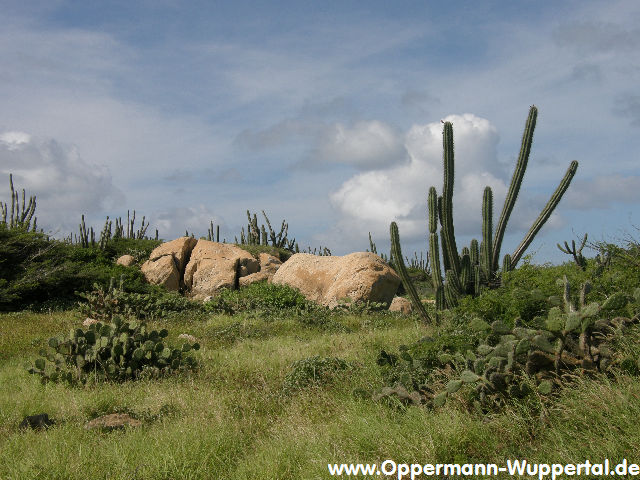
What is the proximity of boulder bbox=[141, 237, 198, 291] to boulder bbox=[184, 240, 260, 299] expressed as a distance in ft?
0.99

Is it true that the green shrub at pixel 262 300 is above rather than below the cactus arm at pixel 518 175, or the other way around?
below

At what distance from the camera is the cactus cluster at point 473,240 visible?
40.5 feet

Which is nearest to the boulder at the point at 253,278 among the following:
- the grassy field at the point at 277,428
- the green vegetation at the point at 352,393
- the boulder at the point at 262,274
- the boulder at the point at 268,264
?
the boulder at the point at 262,274

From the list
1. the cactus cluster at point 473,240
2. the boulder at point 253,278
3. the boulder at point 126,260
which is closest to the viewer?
the cactus cluster at point 473,240

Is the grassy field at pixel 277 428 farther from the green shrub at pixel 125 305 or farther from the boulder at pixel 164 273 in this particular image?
the boulder at pixel 164 273

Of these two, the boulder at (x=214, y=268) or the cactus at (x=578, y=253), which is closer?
the cactus at (x=578, y=253)

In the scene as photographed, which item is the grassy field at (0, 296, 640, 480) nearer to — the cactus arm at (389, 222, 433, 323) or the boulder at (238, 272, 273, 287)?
the cactus arm at (389, 222, 433, 323)

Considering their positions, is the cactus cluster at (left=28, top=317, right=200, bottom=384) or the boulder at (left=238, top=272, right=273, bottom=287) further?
the boulder at (left=238, top=272, right=273, bottom=287)

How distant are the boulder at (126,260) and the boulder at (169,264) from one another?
1.03m

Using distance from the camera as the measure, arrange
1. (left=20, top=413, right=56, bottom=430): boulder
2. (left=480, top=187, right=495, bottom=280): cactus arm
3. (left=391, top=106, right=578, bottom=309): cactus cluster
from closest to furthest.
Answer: (left=20, top=413, right=56, bottom=430): boulder < (left=391, top=106, right=578, bottom=309): cactus cluster < (left=480, top=187, right=495, bottom=280): cactus arm

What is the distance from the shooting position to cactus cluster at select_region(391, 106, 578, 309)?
40.5ft

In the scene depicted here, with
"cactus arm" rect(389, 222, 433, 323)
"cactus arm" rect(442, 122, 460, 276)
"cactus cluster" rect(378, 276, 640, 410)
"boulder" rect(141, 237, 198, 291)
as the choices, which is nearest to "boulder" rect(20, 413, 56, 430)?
"cactus cluster" rect(378, 276, 640, 410)

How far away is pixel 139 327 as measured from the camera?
30.0 feet

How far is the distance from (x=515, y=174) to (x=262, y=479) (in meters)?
11.7
